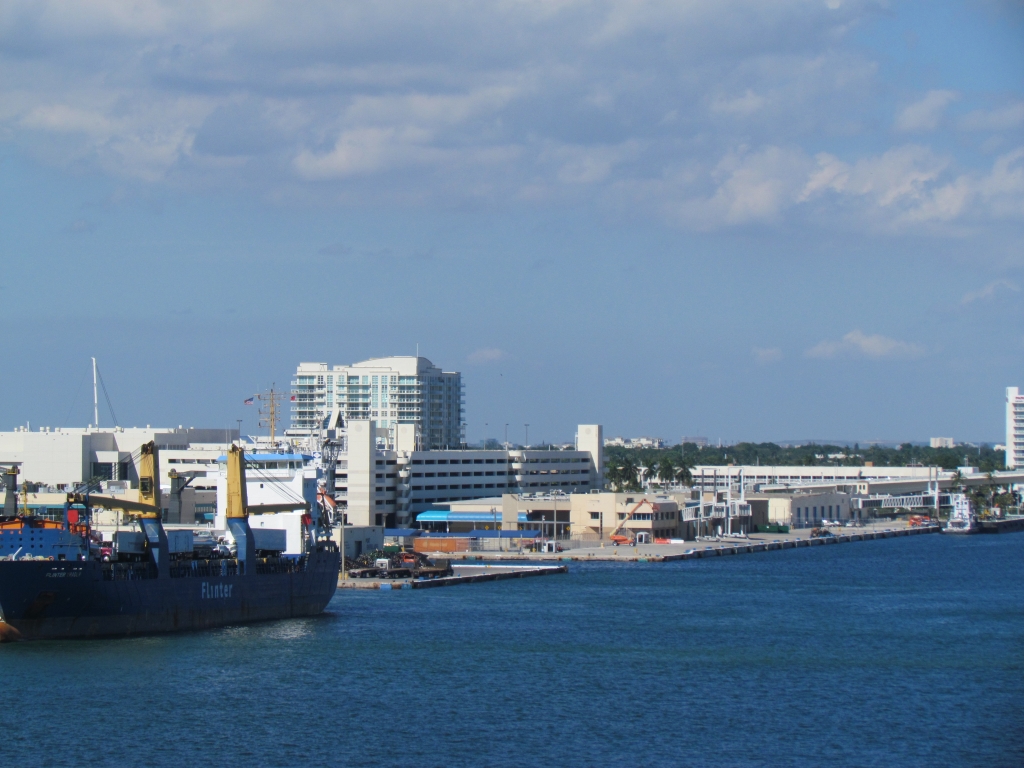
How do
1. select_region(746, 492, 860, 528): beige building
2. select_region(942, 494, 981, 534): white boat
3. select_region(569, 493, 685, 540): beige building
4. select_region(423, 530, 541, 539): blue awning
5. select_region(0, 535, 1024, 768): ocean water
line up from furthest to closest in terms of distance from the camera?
select_region(942, 494, 981, 534): white boat, select_region(746, 492, 860, 528): beige building, select_region(569, 493, 685, 540): beige building, select_region(423, 530, 541, 539): blue awning, select_region(0, 535, 1024, 768): ocean water

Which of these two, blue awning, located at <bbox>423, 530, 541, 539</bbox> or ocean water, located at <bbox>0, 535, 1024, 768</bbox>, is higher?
blue awning, located at <bbox>423, 530, 541, 539</bbox>

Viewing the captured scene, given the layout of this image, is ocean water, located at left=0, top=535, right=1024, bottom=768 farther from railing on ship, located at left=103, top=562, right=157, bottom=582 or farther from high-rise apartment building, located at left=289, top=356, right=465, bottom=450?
high-rise apartment building, located at left=289, top=356, right=465, bottom=450

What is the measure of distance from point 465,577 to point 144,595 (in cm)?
2459

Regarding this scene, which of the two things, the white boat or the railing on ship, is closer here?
the railing on ship

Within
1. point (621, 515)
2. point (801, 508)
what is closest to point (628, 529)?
point (621, 515)

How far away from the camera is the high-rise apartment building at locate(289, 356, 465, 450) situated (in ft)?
562

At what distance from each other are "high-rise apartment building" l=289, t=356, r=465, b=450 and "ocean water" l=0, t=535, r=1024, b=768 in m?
114

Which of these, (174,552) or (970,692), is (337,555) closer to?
(174,552)

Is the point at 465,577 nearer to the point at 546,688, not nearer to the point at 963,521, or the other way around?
the point at 546,688

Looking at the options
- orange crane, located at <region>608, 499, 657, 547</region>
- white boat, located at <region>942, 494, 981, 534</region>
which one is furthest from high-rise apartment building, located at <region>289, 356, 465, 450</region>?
orange crane, located at <region>608, 499, 657, 547</region>

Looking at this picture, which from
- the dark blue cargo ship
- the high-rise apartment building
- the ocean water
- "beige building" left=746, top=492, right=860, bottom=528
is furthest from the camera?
the high-rise apartment building

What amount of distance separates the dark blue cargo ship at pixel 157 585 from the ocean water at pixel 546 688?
2.82 feet

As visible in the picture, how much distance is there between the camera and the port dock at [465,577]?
6419cm

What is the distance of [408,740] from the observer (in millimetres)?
31188
